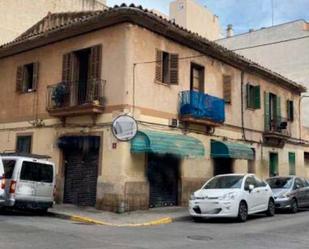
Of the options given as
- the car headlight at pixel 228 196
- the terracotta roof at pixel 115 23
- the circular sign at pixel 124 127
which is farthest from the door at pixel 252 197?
the terracotta roof at pixel 115 23

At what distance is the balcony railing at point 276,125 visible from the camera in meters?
26.3

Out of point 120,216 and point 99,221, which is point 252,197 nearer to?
point 120,216

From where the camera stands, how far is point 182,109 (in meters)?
19.7

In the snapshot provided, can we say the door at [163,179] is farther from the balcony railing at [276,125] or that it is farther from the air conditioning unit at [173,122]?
the balcony railing at [276,125]

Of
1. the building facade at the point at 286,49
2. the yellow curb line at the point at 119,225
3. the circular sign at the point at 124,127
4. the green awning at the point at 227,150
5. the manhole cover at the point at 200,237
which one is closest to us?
the manhole cover at the point at 200,237

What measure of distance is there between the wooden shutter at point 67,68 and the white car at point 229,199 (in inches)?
287

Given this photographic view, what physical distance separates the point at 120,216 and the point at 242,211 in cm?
401

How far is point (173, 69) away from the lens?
19.5 meters

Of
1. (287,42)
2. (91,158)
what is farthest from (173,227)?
(287,42)

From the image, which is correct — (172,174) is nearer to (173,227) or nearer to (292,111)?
(173,227)

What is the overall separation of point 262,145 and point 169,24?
1014 cm

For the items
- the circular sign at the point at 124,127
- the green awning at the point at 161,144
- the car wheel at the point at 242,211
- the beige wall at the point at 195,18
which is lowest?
the car wheel at the point at 242,211

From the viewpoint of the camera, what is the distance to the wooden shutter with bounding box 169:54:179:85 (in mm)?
19438

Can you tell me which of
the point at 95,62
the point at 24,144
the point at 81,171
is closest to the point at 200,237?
the point at 81,171
